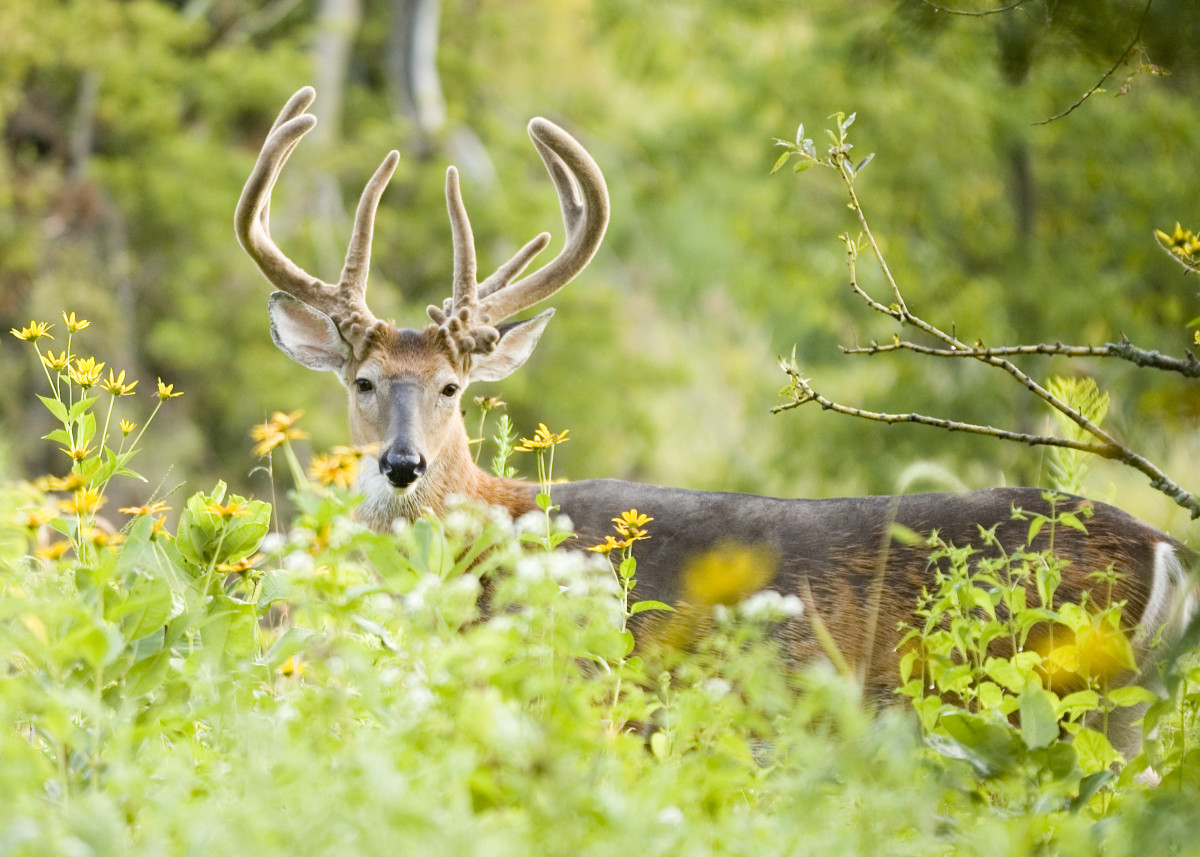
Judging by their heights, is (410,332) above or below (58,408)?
below

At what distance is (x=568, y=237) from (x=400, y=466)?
1729 millimetres

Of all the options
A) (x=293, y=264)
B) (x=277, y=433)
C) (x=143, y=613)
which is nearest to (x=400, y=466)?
(x=293, y=264)

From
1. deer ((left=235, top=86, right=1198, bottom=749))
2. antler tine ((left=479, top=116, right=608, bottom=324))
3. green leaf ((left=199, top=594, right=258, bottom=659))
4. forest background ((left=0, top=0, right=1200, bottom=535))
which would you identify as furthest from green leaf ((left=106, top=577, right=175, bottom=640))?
forest background ((left=0, top=0, right=1200, bottom=535))

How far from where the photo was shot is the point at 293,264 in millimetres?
6055

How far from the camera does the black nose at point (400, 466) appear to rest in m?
5.24

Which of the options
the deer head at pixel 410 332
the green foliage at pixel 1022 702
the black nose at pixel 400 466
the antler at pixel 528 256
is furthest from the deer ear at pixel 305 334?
the green foliage at pixel 1022 702

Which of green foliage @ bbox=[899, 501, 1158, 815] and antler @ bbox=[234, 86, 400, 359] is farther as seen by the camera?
antler @ bbox=[234, 86, 400, 359]

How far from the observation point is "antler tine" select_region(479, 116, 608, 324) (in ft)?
20.2

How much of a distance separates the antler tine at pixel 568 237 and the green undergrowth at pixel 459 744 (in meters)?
2.91

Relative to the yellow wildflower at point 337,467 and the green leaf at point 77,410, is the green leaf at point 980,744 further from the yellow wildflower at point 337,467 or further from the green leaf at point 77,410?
the green leaf at point 77,410

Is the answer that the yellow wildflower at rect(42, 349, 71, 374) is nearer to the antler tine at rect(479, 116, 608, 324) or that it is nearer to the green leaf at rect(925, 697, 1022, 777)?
the antler tine at rect(479, 116, 608, 324)

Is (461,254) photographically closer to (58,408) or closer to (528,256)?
(528,256)

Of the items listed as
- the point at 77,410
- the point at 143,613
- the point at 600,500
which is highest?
the point at 77,410

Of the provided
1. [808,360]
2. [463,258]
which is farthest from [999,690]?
[808,360]
